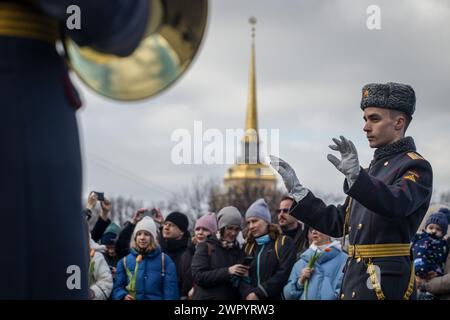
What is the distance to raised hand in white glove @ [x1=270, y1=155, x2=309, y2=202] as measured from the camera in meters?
5.19

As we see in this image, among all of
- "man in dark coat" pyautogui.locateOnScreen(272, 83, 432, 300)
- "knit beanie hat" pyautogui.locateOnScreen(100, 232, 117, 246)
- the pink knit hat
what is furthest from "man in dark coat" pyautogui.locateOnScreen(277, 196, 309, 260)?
"man in dark coat" pyautogui.locateOnScreen(272, 83, 432, 300)

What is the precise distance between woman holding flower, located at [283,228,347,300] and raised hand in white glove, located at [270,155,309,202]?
7.48 feet

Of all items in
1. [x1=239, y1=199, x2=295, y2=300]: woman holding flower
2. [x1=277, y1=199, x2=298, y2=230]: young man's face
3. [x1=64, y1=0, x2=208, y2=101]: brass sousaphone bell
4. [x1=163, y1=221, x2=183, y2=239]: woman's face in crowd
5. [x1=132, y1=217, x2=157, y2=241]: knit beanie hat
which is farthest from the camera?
[x1=163, y1=221, x2=183, y2=239]: woman's face in crowd

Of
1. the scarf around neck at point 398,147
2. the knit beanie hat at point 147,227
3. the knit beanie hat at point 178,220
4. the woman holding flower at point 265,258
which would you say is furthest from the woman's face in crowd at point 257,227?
the scarf around neck at point 398,147

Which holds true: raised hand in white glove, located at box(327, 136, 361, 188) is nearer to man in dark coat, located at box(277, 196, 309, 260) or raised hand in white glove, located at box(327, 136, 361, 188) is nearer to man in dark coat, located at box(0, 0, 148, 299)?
man in dark coat, located at box(0, 0, 148, 299)

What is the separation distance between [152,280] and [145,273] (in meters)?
0.09

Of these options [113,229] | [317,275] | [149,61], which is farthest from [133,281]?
[149,61]

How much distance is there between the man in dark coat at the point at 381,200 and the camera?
15.7ft

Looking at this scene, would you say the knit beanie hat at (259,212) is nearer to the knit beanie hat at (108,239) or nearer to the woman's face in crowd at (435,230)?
the woman's face in crowd at (435,230)
